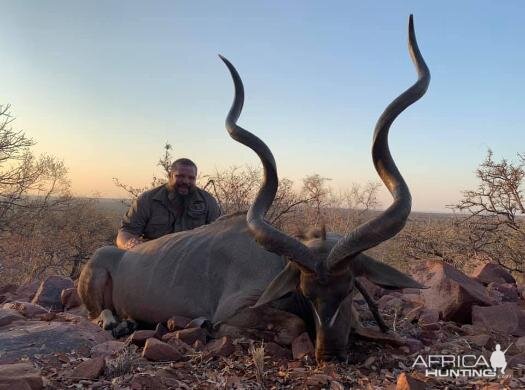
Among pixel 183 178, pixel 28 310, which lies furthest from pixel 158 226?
pixel 28 310

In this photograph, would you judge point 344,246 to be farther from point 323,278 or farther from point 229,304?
point 229,304

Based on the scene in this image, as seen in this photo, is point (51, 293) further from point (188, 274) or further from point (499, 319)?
point (499, 319)

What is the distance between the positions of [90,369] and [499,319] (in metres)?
2.96

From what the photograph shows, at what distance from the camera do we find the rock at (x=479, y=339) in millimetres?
3660

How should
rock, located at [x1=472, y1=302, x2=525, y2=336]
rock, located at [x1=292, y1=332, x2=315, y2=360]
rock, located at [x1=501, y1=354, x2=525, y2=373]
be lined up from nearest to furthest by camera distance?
rock, located at [x1=501, y1=354, x2=525, y2=373]
rock, located at [x1=292, y1=332, x2=315, y2=360]
rock, located at [x1=472, y1=302, x2=525, y2=336]

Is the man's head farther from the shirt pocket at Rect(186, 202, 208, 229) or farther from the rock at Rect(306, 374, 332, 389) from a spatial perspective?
the rock at Rect(306, 374, 332, 389)

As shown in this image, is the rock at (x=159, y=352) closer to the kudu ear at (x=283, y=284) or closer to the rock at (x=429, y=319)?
the kudu ear at (x=283, y=284)

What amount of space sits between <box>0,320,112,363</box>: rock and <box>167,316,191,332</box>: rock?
0.48 metres

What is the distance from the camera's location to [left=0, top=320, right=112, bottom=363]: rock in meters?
3.53

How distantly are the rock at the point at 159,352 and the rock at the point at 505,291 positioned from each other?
3.21m

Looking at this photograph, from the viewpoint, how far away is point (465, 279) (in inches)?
185

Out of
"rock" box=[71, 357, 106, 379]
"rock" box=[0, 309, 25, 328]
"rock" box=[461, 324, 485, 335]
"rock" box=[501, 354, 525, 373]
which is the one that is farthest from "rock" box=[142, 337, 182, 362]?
"rock" box=[461, 324, 485, 335]

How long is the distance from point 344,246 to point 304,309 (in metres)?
0.75

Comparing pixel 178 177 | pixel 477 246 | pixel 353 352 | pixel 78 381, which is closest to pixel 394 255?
pixel 477 246
